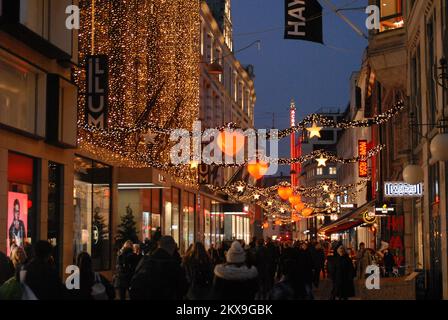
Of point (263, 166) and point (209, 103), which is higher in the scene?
point (209, 103)

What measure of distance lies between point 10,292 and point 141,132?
27.6m

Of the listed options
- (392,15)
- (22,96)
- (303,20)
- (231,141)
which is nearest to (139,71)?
(231,141)

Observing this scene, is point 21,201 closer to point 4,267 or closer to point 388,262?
point 4,267

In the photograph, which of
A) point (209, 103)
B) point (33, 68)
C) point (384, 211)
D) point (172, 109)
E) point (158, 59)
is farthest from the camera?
point (209, 103)

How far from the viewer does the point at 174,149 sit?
143 feet

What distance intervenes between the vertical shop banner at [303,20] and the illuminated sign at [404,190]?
625cm

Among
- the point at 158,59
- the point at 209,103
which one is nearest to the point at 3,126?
the point at 158,59

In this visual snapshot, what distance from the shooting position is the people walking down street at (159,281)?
10234 millimetres

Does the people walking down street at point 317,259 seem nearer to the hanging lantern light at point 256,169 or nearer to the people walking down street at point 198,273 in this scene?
the hanging lantern light at point 256,169

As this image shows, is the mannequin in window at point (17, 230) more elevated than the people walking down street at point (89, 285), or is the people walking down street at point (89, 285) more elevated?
the mannequin in window at point (17, 230)

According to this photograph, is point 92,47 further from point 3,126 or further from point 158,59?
point 158,59

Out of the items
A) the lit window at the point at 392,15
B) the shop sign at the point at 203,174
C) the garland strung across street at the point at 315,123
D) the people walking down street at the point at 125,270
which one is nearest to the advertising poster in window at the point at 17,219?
the people walking down street at the point at 125,270

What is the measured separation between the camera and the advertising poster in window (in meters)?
20.7

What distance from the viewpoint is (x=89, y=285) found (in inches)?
426
